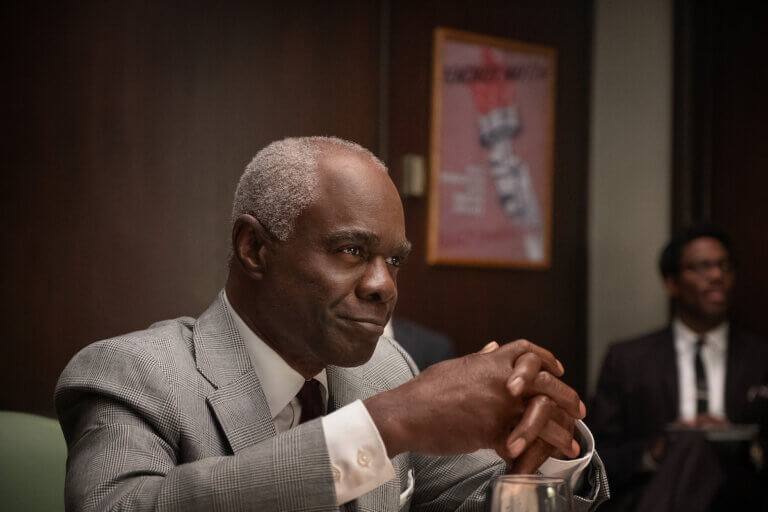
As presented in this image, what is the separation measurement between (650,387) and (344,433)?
8.48 ft

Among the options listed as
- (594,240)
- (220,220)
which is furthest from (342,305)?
(594,240)

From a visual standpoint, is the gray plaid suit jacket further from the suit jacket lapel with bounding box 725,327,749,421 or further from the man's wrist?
the suit jacket lapel with bounding box 725,327,749,421

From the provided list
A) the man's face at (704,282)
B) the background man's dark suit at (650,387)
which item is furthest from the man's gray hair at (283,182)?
the man's face at (704,282)

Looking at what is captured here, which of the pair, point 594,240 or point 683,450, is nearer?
point 683,450

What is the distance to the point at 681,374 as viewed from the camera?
11.0ft

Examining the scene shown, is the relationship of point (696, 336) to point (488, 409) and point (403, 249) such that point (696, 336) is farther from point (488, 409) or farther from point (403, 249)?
point (488, 409)

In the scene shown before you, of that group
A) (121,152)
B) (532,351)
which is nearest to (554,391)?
(532,351)

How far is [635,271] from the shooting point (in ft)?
12.8

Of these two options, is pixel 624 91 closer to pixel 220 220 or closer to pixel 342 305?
pixel 220 220

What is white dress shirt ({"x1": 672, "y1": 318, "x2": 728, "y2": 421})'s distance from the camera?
3312mm

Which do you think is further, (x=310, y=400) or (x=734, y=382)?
(x=734, y=382)

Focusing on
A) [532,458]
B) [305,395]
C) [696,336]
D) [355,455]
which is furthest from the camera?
[696,336]

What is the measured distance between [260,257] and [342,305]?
0.55ft

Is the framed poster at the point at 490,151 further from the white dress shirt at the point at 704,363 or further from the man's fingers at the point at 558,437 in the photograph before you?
the man's fingers at the point at 558,437
